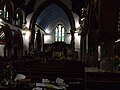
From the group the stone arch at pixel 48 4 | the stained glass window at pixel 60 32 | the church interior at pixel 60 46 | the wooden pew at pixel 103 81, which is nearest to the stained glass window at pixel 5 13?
the church interior at pixel 60 46

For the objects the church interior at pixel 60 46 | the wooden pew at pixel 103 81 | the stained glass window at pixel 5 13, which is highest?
the stained glass window at pixel 5 13

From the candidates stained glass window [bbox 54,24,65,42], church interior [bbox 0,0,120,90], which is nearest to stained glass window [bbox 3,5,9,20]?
church interior [bbox 0,0,120,90]

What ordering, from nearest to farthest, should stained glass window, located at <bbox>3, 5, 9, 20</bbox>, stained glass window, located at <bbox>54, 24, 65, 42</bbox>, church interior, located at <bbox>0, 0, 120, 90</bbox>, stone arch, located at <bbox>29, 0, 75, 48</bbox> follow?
church interior, located at <bbox>0, 0, 120, 90</bbox> → stained glass window, located at <bbox>3, 5, 9, 20</bbox> → stone arch, located at <bbox>29, 0, 75, 48</bbox> → stained glass window, located at <bbox>54, 24, 65, 42</bbox>

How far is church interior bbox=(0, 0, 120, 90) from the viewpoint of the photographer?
7.46 meters

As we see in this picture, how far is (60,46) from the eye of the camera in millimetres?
39312

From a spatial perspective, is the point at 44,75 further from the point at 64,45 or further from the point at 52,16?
the point at 52,16

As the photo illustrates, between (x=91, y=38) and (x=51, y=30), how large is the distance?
3070 cm

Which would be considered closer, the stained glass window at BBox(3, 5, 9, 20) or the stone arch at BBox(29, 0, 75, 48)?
the stained glass window at BBox(3, 5, 9, 20)

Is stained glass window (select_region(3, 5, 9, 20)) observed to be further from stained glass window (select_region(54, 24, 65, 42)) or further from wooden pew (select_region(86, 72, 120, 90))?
stained glass window (select_region(54, 24, 65, 42))

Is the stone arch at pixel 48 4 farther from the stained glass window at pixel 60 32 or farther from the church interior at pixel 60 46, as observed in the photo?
the stained glass window at pixel 60 32

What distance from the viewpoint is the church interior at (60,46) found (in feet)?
24.5

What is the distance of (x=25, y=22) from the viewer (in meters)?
33.6

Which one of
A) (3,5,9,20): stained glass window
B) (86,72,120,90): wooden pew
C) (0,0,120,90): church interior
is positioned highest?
(3,5,9,20): stained glass window

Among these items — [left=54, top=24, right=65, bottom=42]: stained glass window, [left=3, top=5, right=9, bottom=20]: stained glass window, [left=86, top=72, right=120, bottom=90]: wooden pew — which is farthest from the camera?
[left=54, top=24, right=65, bottom=42]: stained glass window
